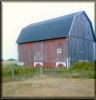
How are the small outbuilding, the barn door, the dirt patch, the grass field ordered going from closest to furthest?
the dirt patch → the grass field → the small outbuilding → the barn door

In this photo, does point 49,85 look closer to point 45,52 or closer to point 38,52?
point 45,52

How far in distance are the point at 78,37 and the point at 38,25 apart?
8.82 meters

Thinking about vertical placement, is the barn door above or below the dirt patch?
above

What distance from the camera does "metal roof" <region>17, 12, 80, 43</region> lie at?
28.0m

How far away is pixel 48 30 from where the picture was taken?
3111cm

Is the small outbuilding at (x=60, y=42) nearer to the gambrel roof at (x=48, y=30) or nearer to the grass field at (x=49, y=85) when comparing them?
the gambrel roof at (x=48, y=30)

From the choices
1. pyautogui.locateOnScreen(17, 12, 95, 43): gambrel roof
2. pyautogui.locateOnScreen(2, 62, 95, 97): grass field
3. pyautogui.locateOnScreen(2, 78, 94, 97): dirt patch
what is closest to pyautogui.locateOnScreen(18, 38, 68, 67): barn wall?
pyautogui.locateOnScreen(17, 12, 95, 43): gambrel roof

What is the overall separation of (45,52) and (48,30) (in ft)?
11.2

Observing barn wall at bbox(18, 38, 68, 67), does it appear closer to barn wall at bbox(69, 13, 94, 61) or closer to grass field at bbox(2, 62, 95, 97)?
barn wall at bbox(69, 13, 94, 61)

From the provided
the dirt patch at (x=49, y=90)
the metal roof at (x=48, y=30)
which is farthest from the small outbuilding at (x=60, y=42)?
the dirt patch at (x=49, y=90)

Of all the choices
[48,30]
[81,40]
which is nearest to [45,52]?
[48,30]

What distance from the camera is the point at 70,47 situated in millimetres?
27359

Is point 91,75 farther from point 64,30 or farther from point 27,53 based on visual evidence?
point 27,53

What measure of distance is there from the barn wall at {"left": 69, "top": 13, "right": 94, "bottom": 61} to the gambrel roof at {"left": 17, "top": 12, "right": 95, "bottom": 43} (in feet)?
3.31
